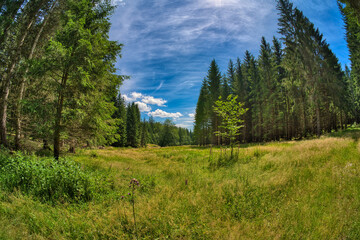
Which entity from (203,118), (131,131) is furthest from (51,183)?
(131,131)

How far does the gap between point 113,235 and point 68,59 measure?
341 inches

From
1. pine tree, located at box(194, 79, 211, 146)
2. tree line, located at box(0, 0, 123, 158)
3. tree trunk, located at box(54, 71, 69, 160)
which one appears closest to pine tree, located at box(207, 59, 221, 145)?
pine tree, located at box(194, 79, 211, 146)

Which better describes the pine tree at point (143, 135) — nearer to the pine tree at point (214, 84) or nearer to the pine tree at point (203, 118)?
the pine tree at point (203, 118)

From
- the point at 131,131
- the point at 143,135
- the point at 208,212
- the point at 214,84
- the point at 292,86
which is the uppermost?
the point at 214,84

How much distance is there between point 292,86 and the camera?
67.7 ft

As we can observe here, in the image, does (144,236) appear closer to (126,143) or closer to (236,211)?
(236,211)

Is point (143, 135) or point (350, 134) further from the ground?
point (350, 134)

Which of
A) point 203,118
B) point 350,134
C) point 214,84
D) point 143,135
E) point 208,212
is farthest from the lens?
point 143,135

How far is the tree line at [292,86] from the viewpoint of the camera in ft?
58.3

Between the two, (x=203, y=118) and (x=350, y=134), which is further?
(x=203, y=118)

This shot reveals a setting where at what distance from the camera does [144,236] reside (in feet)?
8.93

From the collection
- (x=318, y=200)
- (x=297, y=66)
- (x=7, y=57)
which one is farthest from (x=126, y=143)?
(x=318, y=200)

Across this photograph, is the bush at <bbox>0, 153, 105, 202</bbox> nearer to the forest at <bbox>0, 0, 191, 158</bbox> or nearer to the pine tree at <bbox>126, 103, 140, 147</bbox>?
the forest at <bbox>0, 0, 191, 158</bbox>

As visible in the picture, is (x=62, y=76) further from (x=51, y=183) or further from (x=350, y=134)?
(x=350, y=134)
